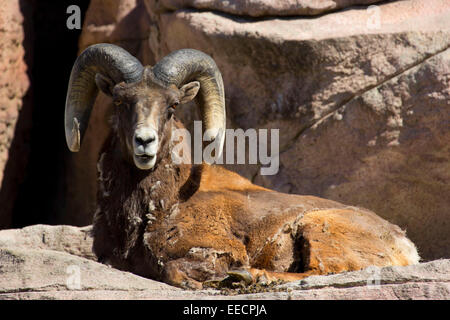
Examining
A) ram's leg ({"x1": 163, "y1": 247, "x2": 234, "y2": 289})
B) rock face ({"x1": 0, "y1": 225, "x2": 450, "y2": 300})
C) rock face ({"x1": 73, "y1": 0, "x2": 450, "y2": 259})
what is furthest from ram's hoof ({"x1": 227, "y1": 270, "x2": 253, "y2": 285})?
rock face ({"x1": 73, "y1": 0, "x2": 450, "y2": 259})

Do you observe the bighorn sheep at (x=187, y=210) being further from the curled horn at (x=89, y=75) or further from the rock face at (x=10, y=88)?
the rock face at (x=10, y=88)

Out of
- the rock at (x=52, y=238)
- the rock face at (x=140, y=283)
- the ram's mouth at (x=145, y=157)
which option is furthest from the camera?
the rock at (x=52, y=238)

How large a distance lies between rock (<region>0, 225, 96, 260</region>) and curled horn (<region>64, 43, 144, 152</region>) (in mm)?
1217

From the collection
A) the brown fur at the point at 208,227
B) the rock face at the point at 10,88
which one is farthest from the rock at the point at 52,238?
the rock face at the point at 10,88

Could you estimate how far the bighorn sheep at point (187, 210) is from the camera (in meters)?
7.40

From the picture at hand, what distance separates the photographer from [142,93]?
7578 mm

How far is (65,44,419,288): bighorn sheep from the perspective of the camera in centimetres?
740

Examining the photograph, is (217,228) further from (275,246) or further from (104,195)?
(104,195)

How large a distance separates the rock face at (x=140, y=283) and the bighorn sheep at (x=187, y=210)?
1.13 m

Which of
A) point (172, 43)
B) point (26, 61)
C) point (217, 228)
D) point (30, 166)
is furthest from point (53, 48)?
point (217, 228)

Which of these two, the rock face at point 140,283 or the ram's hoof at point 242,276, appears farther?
the ram's hoof at point 242,276

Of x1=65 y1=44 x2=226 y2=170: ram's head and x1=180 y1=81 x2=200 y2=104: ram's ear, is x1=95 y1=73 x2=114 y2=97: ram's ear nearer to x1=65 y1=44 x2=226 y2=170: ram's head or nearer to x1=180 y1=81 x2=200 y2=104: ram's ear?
x1=65 y1=44 x2=226 y2=170: ram's head

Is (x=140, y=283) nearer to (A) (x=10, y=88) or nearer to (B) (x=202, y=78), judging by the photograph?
(B) (x=202, y=78)

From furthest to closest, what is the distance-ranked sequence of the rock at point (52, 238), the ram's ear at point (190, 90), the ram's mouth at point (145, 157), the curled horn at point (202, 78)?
the rock at point (52, 238) < the ram's ear at point (190, 90) < the curled horn at point (202, 78) < the ram's mouth at point (145, 157)
